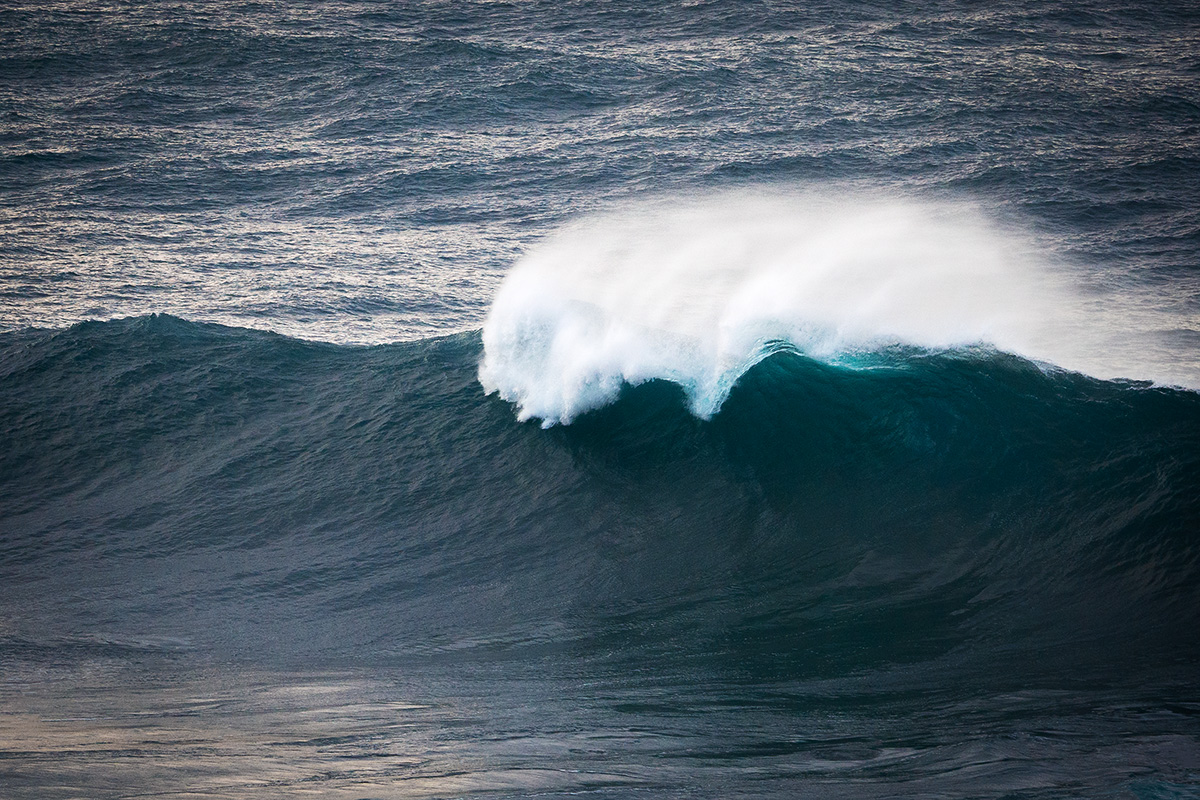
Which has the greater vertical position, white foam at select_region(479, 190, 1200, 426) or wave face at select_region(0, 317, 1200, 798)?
white foam at select_region(479, 190, 1200, 426)

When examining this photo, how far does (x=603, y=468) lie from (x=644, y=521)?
2.62ft

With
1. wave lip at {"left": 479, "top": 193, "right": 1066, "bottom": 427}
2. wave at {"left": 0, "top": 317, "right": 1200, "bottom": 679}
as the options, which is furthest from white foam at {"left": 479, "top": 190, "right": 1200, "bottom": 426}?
wave at {"left": 0, "top": 317, "right": 1200, "bottom": 679}

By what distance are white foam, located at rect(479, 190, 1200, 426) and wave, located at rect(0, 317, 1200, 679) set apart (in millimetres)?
267

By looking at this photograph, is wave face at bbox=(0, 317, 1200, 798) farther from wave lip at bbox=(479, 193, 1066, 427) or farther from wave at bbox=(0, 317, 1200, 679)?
wave lip at bbox=(479, 193, 1066, 427)

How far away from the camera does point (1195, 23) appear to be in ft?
74.2

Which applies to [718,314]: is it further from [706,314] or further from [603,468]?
A: [603,468]

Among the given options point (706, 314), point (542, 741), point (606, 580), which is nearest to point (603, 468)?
point (606, 580)

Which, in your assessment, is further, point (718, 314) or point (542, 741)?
point (718, 314)

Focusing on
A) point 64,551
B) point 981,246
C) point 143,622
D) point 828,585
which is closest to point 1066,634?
point 828,585

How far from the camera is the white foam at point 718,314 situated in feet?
30.0

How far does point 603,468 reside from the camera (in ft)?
28.6

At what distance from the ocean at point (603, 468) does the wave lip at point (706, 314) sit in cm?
5

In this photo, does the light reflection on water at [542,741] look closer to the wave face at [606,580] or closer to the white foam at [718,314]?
the wave face at [606,580]

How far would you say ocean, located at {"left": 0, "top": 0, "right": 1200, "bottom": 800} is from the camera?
557cm
